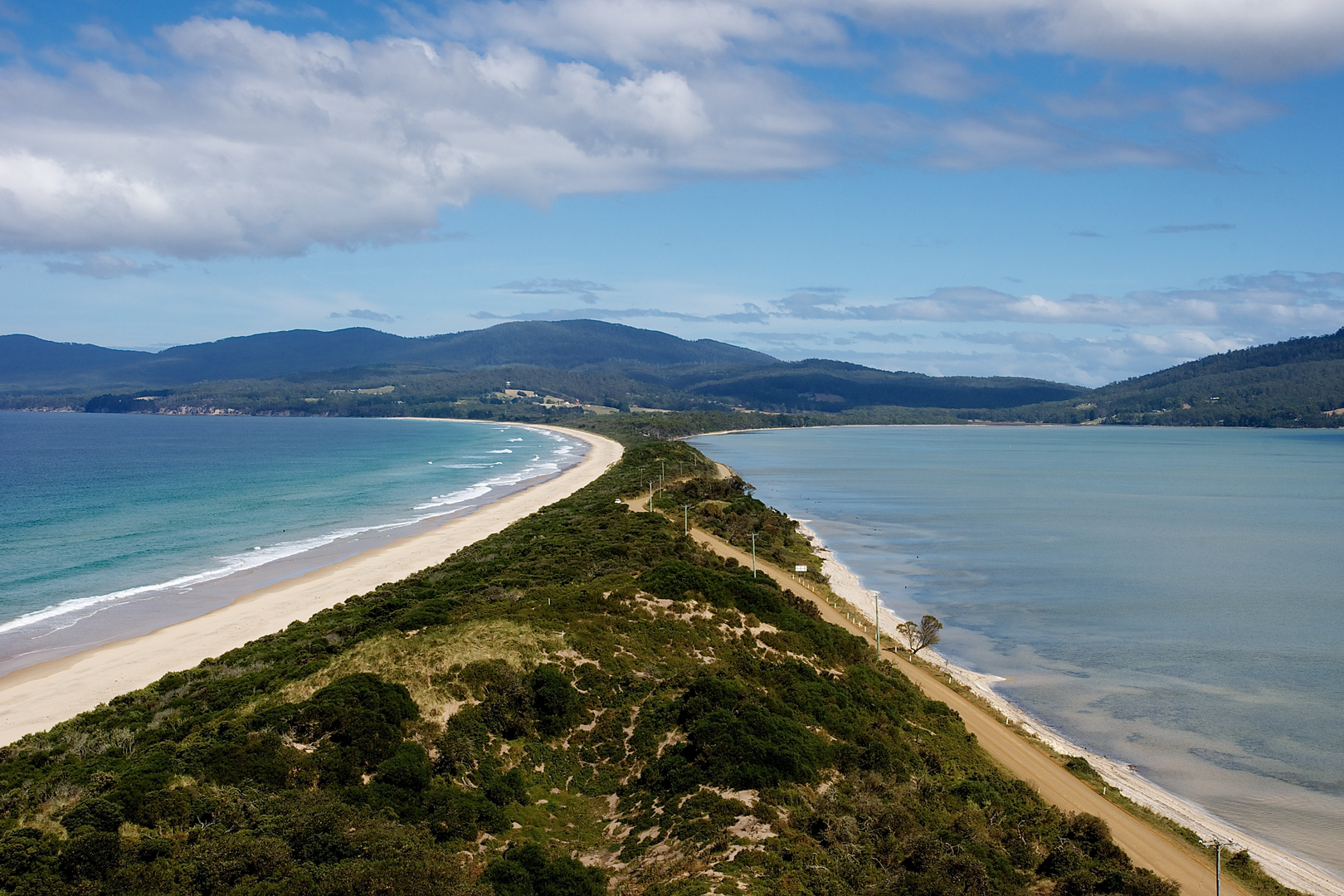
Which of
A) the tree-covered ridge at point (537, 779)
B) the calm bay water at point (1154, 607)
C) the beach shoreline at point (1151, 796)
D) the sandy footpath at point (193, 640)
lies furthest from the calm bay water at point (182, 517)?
the calm bay water at point (1154, 607)

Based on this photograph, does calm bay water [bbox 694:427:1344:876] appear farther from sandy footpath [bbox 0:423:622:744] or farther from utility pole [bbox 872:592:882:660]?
sandy footpath [bbox 0:423:622:744]

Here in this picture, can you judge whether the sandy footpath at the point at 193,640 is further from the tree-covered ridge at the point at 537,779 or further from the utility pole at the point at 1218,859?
the utility pole at the point at 1218,859

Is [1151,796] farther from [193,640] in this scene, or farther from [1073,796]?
[193,640]

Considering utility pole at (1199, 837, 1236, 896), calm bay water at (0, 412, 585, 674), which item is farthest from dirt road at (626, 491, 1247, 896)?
calm bay water at (0, 412, 585, 674)

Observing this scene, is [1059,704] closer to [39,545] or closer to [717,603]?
[717,603]

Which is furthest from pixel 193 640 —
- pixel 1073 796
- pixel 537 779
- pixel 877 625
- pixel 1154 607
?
pixel 1154 607
